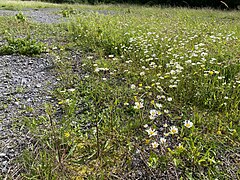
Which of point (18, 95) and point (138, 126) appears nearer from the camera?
point (138, 126)

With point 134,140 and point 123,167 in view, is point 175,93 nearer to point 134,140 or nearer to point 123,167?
point 134,140

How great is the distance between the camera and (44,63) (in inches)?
132

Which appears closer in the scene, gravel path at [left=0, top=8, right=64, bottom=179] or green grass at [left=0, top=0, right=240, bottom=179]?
green grass at [left=0, top=0, right=240, bottom=179]

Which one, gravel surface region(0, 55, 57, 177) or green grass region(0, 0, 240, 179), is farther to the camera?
gravel surface region(0, 55, 57, 177)

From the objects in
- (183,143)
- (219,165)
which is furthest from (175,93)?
(219,165)

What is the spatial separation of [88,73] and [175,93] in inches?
47.4

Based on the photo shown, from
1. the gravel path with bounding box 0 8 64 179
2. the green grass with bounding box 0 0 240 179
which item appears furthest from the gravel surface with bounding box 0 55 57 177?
the green grass with bounding box 0 0 240 179

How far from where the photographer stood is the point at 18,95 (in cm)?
242

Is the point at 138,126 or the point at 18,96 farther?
the point at 18,96

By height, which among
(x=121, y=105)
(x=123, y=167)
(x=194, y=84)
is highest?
(x=194, y=84)

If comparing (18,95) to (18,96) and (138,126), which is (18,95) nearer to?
(18,96)

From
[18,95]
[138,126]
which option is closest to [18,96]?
[18,95]

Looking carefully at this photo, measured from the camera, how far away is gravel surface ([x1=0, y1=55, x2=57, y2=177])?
1679 mm

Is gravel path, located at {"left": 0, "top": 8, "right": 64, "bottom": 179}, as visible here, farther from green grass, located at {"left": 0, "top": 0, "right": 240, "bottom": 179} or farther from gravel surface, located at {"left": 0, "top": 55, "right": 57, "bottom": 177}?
green grass, located at {"left": 0, "top": 0, "right": 240, "bottom": 179}
